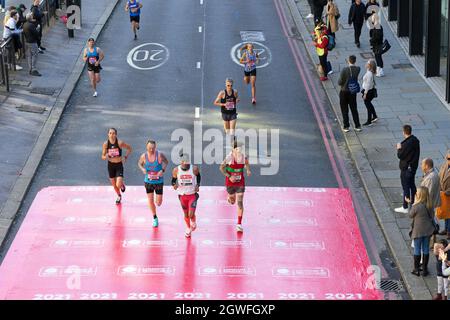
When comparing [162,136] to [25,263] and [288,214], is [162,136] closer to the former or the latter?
[288,214]

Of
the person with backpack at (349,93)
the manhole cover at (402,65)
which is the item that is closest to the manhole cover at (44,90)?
the person with backpack at (349,93)

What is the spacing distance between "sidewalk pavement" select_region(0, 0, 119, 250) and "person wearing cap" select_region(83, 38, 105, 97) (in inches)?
39.2

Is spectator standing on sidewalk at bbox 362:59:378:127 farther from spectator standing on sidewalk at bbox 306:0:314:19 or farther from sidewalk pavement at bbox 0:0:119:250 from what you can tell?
spectator standing on sidewalk at bbox 306:0:314:19

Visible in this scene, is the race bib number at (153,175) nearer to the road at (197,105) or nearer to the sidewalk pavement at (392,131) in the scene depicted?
the road at (197,105)

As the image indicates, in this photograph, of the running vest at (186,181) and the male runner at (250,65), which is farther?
the male runner at (250,65)

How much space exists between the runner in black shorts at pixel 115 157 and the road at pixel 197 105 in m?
1.91

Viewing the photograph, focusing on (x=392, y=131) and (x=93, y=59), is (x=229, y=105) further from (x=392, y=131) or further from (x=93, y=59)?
(x=93, y=59)

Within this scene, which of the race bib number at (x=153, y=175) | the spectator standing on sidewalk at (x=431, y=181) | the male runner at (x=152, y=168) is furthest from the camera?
the race bib number at (x=153, y=175)

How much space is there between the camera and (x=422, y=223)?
18453 mm

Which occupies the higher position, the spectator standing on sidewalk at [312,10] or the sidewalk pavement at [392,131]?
the sidewalk pavement at [392,131]

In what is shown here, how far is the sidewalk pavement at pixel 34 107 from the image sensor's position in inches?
945

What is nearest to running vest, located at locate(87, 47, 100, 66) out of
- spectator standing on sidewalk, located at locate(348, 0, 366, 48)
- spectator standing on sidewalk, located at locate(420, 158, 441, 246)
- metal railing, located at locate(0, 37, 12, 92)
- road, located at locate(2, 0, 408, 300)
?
road, located at locate(2, 0, 408, 300)

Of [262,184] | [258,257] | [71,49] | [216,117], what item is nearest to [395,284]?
[258,257]

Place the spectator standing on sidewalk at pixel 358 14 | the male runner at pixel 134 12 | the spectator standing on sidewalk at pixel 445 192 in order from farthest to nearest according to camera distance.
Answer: the male runner at pixel 134 12, the spectator standing on sidewalk at pixel 358 14, the spectator standing on sidewalk at pixel 445 192
